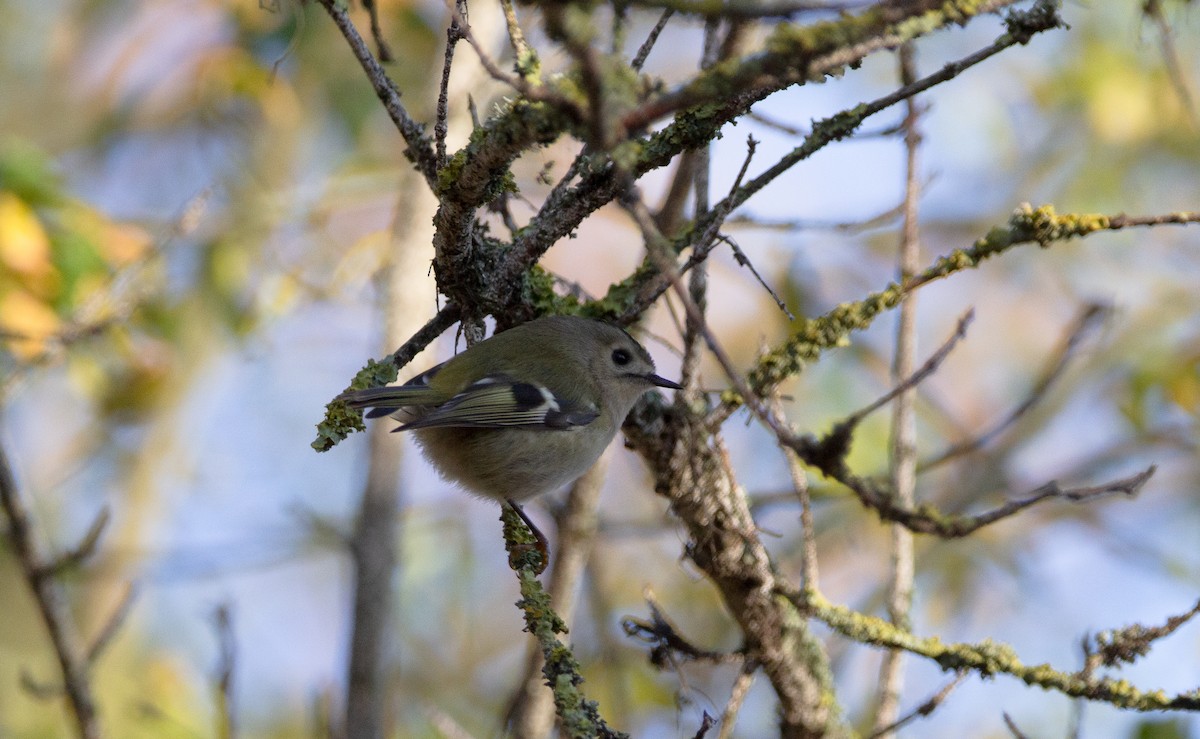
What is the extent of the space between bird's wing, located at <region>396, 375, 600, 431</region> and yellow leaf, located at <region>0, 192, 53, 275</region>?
193cm

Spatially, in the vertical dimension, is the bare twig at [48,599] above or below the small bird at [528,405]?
below

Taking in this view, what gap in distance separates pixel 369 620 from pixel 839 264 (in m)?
2.77

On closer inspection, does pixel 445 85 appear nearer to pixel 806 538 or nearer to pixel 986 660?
pixel 806 538

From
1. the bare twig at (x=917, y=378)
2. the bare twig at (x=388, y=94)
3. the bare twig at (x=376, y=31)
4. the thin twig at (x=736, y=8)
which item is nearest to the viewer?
the thin twig at (x=736, y=8)

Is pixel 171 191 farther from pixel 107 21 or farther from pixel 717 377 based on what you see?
pixel 717 377

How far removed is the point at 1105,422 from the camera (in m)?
4.84

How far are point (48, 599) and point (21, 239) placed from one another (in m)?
1.55

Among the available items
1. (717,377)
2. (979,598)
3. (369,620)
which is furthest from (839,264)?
(369,620)

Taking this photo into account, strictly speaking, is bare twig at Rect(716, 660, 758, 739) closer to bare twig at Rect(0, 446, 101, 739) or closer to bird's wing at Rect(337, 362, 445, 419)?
bird's wing at Rect(337, 362, 445, 419)

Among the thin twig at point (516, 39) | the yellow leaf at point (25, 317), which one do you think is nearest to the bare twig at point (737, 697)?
the thin twig at point (516, 39)

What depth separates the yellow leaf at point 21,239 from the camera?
3.43 m

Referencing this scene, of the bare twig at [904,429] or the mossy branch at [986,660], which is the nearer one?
the mossy branch at [986,660]

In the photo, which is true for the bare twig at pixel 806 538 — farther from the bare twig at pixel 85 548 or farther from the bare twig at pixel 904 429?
the bare twig at pixel 85 548

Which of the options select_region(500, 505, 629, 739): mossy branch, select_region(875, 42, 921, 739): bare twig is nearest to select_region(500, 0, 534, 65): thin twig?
select_region(500, 505, 629, 739): mossy branch
